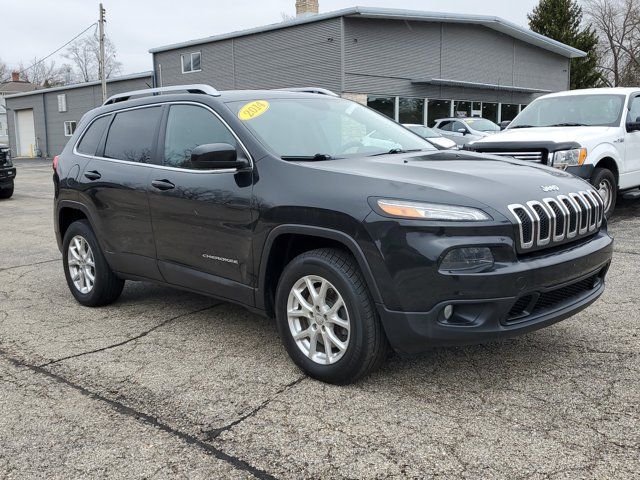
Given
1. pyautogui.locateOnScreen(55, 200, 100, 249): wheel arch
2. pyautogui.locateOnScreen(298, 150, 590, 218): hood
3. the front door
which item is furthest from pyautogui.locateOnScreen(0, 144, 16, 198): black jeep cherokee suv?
pyautogui.locateOnScreen(298, 150, 590, 218): hood

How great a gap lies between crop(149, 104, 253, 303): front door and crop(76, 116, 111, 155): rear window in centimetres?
99

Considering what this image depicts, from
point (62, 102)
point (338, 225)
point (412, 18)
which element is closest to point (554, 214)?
point (338, 225)

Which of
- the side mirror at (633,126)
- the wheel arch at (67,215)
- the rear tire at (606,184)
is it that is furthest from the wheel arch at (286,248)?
the side mirror at (633,126)

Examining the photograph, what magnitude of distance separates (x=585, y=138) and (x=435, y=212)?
5648 millimetres

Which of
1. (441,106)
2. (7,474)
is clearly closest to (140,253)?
(7,474)

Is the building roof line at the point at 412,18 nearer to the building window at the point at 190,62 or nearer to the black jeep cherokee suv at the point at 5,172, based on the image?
the building window at the point at 190,62

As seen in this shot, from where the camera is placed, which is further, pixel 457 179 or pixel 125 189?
pixel 125 189

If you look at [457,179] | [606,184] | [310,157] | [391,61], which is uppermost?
[391,61]

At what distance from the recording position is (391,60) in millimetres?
24547

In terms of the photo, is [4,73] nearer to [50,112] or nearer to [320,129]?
[50,112]

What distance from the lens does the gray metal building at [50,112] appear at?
38.3 m

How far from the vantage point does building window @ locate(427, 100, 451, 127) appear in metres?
26.8

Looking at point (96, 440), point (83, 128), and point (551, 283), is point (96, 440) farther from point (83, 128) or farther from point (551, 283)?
point (83, 128)

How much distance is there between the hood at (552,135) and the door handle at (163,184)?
16.3ft
